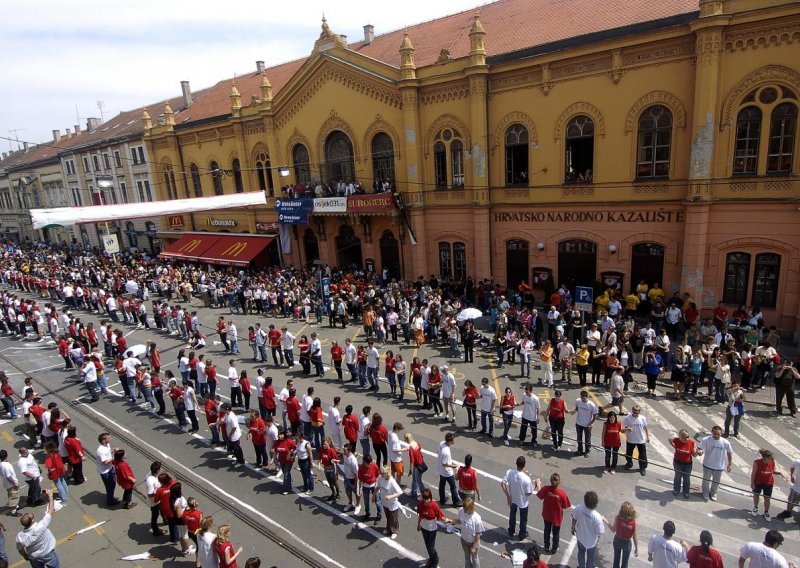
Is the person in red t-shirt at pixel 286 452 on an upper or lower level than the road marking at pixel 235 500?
upper

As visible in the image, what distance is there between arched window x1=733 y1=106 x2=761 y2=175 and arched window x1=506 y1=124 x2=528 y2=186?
8005mm

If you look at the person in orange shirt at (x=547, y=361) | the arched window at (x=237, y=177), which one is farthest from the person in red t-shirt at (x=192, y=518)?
the arched window at (x=237, y=177)

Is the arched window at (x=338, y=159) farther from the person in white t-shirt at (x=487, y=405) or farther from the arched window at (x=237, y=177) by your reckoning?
the person in white t-shirt at (x=487, y=405)

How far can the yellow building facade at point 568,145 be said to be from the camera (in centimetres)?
1686

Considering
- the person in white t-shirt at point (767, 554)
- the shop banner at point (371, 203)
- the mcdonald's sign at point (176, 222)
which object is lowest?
the person in white t-shirt at point (767, 554)

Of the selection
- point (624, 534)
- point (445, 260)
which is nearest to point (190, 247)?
point (445, 260)

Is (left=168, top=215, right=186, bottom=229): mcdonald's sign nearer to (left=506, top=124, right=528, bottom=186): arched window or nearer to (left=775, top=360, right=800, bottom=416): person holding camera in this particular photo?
(left=506, top=124, right=528, bottom=186): arched window

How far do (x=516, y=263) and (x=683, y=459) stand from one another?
14.8 m

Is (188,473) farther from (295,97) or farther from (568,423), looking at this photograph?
(295,97)

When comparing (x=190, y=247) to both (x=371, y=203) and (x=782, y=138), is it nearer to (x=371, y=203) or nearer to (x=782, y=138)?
(x=371, y=203)

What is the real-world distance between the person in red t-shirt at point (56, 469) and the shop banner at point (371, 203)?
1791 centimetres

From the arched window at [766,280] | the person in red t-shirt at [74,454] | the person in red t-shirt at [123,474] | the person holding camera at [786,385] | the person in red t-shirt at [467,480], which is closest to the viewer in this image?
the person in red t-shirt at [467,480]

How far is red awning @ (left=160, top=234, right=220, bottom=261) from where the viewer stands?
118 feet

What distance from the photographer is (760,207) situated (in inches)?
672
